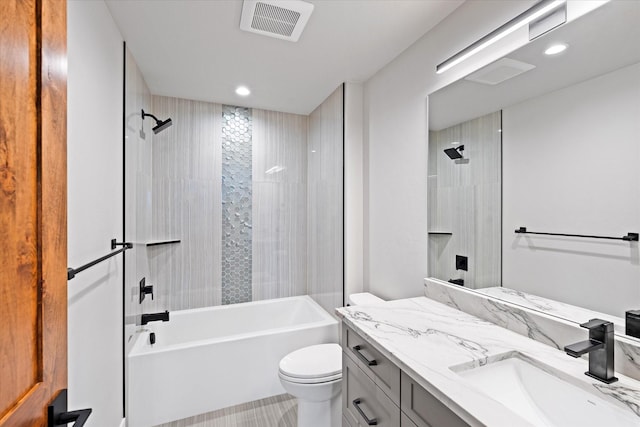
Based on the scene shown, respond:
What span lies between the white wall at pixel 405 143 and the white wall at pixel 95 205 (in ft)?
5.71

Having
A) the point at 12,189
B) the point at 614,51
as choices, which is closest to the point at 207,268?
the point at 12,189

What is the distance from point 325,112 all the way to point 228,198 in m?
1.31

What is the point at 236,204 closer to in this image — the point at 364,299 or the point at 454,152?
the point at 364,299

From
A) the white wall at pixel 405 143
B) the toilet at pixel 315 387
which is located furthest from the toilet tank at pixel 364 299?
the toilet at pixel 315 387

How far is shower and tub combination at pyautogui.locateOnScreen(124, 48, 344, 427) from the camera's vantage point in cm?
217

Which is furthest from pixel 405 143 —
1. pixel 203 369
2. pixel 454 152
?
pixel 203 369

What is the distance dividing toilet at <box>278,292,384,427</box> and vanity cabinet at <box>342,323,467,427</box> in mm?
335

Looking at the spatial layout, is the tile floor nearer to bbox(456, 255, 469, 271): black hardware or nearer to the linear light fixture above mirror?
bbox(456, 255, 469, 271): black hardware

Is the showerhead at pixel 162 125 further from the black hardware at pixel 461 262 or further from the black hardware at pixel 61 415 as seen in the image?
the black hardware at pixel 461 262

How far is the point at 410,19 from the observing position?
1.70 metres

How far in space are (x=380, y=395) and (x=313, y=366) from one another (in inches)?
31.8

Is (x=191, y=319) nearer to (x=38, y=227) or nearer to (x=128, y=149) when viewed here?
(x=128, y=149)

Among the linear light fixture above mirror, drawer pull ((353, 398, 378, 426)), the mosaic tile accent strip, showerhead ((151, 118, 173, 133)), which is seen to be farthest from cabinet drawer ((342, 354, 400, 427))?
showerhead ((151, 118, 173, 133))

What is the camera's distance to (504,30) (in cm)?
134
